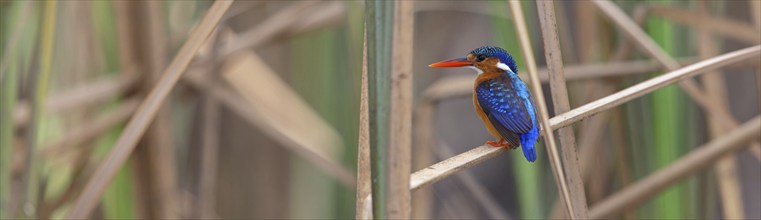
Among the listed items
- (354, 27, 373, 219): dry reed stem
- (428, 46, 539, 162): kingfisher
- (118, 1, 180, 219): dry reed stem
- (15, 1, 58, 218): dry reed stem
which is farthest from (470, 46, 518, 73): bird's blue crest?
(118, 1, 180, 219): dry reed stem

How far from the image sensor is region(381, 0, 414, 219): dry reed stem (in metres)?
0.73

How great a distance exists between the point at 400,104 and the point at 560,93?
235 millimetres

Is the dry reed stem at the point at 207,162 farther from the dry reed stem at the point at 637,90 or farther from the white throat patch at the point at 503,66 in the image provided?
the dry reed stem at the point at 637,90

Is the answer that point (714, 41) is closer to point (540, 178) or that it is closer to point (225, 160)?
point (540, 178)

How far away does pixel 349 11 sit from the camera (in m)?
1.77

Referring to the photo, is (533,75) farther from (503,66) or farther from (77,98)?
(77,98)

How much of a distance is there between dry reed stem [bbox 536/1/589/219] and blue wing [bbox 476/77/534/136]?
0.05 m

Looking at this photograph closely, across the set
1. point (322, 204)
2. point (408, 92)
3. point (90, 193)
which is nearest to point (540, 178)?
point (322, 204)

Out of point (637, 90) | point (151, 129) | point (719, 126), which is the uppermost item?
point (637, 90)

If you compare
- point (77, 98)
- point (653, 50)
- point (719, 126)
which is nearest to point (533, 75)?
point (653, 50)

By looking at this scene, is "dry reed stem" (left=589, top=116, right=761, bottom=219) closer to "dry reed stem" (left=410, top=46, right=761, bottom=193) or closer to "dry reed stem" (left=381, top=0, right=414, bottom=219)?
"dry reed stem" (left=410, top=46, right=761, bottom=193)

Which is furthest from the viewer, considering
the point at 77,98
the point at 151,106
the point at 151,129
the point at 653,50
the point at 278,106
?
the point at 278,106

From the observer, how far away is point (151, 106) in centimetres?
118

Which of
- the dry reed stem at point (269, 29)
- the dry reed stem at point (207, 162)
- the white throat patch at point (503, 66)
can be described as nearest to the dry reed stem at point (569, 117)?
the white throat patch at point (503, 66)
